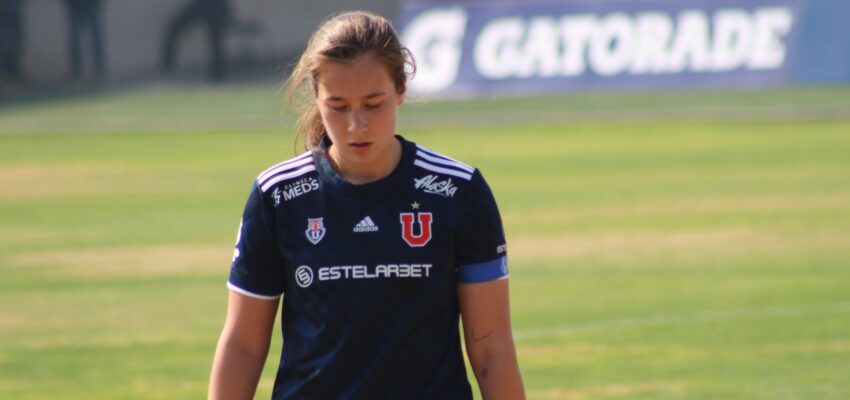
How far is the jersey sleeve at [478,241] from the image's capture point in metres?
3.71

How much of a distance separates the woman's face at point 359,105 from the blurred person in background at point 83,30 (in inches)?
1365

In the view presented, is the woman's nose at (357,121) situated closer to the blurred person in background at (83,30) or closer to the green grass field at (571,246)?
the green grass field at (571,246)

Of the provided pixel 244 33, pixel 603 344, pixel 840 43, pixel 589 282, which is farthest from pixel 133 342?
pixel 244 33

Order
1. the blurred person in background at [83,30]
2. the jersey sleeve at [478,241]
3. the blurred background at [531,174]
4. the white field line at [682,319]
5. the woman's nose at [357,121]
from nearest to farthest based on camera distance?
the woman's nose at [357,121] → the jersey sleeve at [478,241] → the blurred background at [531,174] → the white field line at [682,319] → the blurred person in background at [83,30]

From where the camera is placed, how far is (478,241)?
3709mm

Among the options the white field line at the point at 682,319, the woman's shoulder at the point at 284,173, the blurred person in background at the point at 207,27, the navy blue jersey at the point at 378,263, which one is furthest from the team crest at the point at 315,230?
the blurred person in background at the point at 207,27

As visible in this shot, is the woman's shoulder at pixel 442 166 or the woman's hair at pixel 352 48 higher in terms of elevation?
the woman's hair at pixel 352 48

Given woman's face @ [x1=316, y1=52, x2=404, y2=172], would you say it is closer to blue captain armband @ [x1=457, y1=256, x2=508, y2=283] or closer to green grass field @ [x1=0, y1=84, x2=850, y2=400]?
blue captain armband @ [x1=457, y1=256, x2=508, y2=283]

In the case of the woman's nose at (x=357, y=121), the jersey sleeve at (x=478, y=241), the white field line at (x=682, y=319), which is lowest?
the white field line at (x=682, y=319)

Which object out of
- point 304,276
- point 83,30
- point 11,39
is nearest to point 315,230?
point 304,276

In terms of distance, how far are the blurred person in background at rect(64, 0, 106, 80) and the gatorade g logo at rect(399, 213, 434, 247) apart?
3469 centimetres

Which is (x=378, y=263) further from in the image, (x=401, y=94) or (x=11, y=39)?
(x=11, y=39)

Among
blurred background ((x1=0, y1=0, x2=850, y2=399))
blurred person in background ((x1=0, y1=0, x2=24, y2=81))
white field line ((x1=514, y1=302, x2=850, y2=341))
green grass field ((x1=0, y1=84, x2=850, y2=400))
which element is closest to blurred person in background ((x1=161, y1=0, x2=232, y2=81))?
blurred background ((x1=0, y1=0, x2=850, y2=399))

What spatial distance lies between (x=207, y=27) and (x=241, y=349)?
34.7 meters
